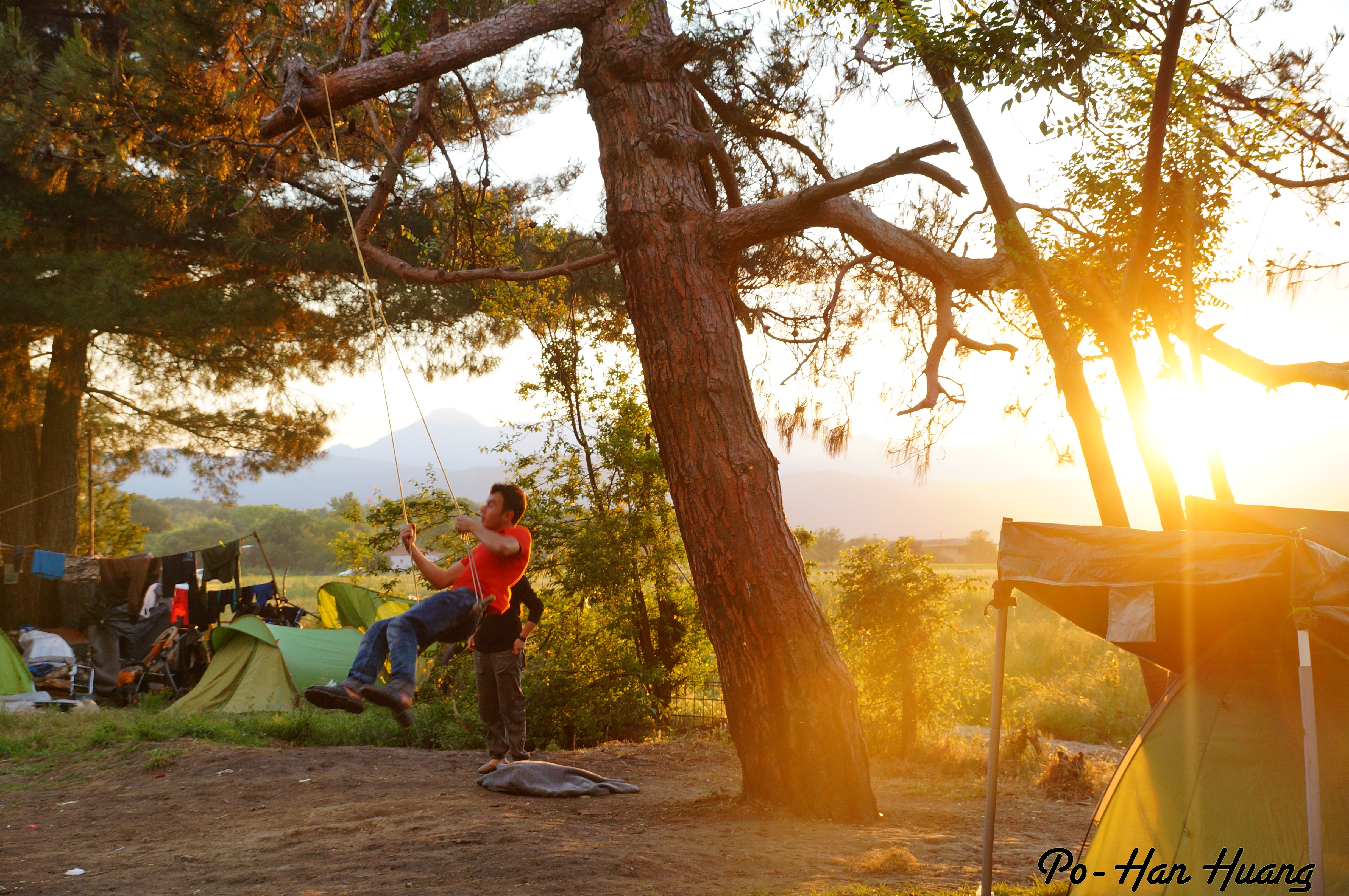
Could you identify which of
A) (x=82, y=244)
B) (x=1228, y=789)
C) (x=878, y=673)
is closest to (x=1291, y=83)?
(x=1228, y=789)

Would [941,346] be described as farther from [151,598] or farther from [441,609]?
[151,598]

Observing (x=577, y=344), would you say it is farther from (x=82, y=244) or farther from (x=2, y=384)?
(x=2, y=384)

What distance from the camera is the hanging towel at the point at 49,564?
11938 mm

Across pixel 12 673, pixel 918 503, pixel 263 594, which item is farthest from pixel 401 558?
pixel 918 503

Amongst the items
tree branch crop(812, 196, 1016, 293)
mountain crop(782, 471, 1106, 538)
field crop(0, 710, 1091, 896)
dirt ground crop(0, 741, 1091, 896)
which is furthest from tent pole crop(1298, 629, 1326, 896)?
mountain crop(782, 471, 1106, 538)

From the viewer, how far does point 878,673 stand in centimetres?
841

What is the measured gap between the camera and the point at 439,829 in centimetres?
488

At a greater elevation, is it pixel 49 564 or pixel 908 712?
pixel 49 564

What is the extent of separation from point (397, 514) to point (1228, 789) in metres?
8.90

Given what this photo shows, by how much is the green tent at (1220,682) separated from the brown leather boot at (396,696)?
275cm

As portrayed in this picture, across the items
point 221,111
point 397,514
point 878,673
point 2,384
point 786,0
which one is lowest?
point 878,673

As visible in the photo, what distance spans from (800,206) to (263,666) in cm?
875
